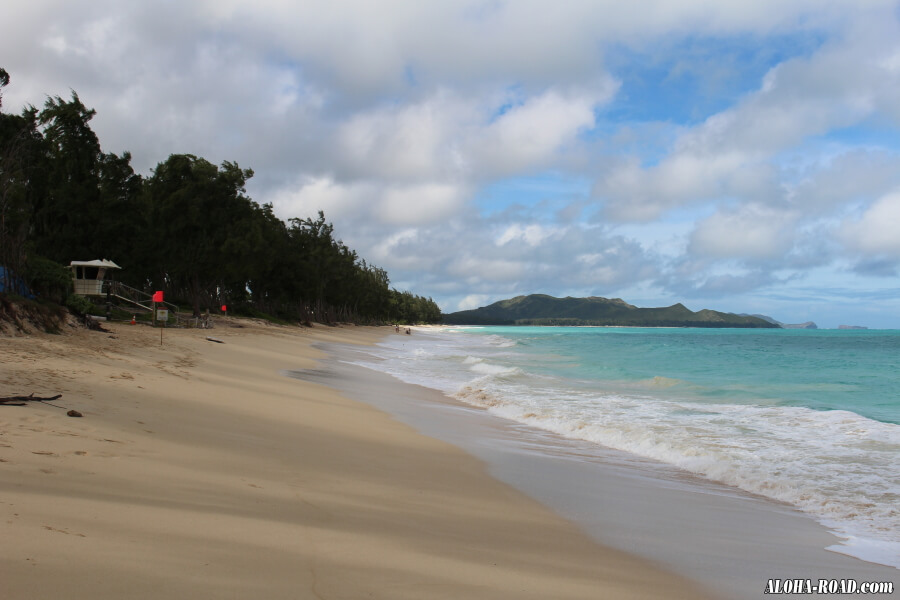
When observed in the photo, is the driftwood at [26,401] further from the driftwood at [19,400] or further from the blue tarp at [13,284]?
the blue tarp at [13,284]

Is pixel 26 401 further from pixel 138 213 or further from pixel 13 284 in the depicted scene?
pixel 138 213

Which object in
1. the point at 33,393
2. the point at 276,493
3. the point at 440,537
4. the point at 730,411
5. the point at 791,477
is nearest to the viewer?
the point at 440,537

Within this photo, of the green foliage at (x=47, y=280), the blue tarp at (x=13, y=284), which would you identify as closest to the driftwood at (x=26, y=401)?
the blue tarp at (x=13, y=284)

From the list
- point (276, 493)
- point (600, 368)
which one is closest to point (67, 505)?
point (276, 493)

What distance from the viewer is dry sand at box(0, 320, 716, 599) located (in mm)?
3178

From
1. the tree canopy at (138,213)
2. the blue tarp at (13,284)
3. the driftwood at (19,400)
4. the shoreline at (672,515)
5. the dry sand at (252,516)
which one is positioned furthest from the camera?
the tree canopy at (138,213)

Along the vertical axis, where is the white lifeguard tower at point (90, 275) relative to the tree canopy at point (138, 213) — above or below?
below

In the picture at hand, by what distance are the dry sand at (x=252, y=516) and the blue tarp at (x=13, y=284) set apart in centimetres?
1107

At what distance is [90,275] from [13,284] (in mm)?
20448

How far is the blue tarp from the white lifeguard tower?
1413 centimetres

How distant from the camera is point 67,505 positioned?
150 inches

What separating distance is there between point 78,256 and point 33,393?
40492 millimetres

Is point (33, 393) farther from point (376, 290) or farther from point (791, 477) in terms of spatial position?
point (376, 290)

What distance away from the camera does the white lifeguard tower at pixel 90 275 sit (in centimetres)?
3338
